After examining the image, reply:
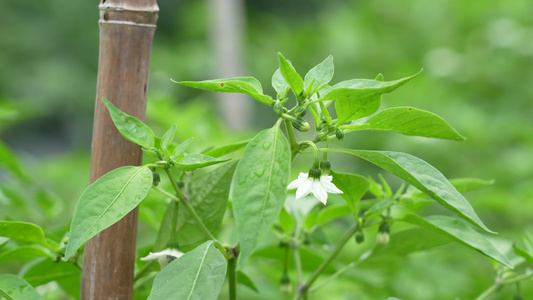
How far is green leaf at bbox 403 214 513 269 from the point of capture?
496mm

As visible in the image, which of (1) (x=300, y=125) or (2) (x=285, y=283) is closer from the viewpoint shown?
(1) (x=300, y=125)

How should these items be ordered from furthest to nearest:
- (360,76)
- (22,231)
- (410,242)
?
(360,76)
(410,242)
(22,231)

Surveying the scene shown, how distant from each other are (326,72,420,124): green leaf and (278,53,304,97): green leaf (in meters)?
0.02

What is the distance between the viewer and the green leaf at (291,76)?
0.44m

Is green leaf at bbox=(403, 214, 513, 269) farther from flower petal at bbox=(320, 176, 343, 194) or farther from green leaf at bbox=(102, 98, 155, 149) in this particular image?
green leaf at bbox=(102, 98, 155, 149)

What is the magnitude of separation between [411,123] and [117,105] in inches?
10.1

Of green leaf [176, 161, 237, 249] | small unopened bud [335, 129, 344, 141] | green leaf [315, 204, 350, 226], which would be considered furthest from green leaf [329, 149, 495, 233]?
green leaf [315, 204, 350, 226]

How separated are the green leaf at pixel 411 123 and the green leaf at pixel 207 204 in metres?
0.12

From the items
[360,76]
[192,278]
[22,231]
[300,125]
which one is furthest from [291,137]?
[360,76]

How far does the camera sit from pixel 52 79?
562 centimetres

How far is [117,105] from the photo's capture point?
1.72ft

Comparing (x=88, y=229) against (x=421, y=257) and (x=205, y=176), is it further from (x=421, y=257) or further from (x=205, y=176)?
(x=421, y=257)

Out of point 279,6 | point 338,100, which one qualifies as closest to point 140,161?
point 338,100

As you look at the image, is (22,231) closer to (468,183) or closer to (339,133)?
(339,133)
